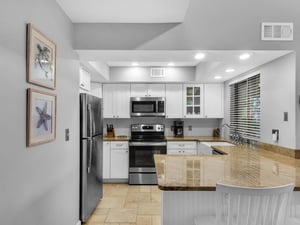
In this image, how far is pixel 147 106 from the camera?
5.11 metres

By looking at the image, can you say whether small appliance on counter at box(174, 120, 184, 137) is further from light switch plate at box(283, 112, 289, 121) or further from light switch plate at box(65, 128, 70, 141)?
light switch plate at box(65, 128, 70, 141)

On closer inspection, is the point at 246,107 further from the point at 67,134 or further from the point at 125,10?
the point at 67,134

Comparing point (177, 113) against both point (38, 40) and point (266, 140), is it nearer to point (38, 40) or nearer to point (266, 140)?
point (266, 140)

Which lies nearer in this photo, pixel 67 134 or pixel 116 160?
pixel 67 134

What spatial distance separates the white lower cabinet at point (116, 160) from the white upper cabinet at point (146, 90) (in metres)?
1.12

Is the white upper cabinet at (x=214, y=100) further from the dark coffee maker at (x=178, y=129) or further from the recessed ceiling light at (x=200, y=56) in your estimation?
the recessed ceiling light at (x=200, y=56)

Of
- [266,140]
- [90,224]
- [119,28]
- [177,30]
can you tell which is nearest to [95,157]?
[90,224]

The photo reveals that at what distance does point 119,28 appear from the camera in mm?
2775

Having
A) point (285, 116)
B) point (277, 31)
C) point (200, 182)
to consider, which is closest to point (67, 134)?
point (200, 182)

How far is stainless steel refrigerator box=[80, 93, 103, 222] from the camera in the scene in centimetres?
303

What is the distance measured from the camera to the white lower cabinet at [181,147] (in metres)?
4.88

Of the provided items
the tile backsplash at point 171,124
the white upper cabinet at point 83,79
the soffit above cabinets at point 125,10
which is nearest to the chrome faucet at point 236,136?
the tile backsplash at point 171,124

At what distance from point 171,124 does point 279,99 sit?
9.18 ft

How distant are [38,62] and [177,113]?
Result: 371 cm
